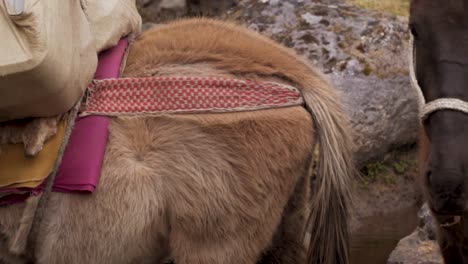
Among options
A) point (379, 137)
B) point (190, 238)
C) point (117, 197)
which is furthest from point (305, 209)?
point (379, 137)

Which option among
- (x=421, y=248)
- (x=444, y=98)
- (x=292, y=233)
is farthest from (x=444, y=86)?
(x=421, y=248)

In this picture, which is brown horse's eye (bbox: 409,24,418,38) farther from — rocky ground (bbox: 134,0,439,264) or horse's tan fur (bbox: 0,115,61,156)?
rocky ground (bbox: 134,0,439,264)

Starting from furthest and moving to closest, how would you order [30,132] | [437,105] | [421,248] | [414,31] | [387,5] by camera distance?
[387,5], [421,248], [30,132], [414,31], [437,105]

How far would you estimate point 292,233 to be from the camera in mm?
3812

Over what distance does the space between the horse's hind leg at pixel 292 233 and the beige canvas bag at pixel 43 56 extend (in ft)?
3.38

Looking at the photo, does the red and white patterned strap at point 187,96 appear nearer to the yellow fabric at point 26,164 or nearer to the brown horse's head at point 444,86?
the yellow fabric at point 26,164

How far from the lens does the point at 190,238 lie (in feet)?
11.6

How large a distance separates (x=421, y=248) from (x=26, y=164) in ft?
7.84

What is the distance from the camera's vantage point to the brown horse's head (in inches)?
117

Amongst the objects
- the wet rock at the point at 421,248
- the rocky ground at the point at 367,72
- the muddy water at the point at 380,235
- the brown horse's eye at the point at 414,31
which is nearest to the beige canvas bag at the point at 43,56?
the brown horse's eye at the point at 414,31

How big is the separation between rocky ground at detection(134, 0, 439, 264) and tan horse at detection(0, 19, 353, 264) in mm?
2725

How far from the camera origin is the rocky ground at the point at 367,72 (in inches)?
255

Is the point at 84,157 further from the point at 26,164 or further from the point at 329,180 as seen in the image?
the point at 329,180

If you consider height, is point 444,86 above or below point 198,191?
above
